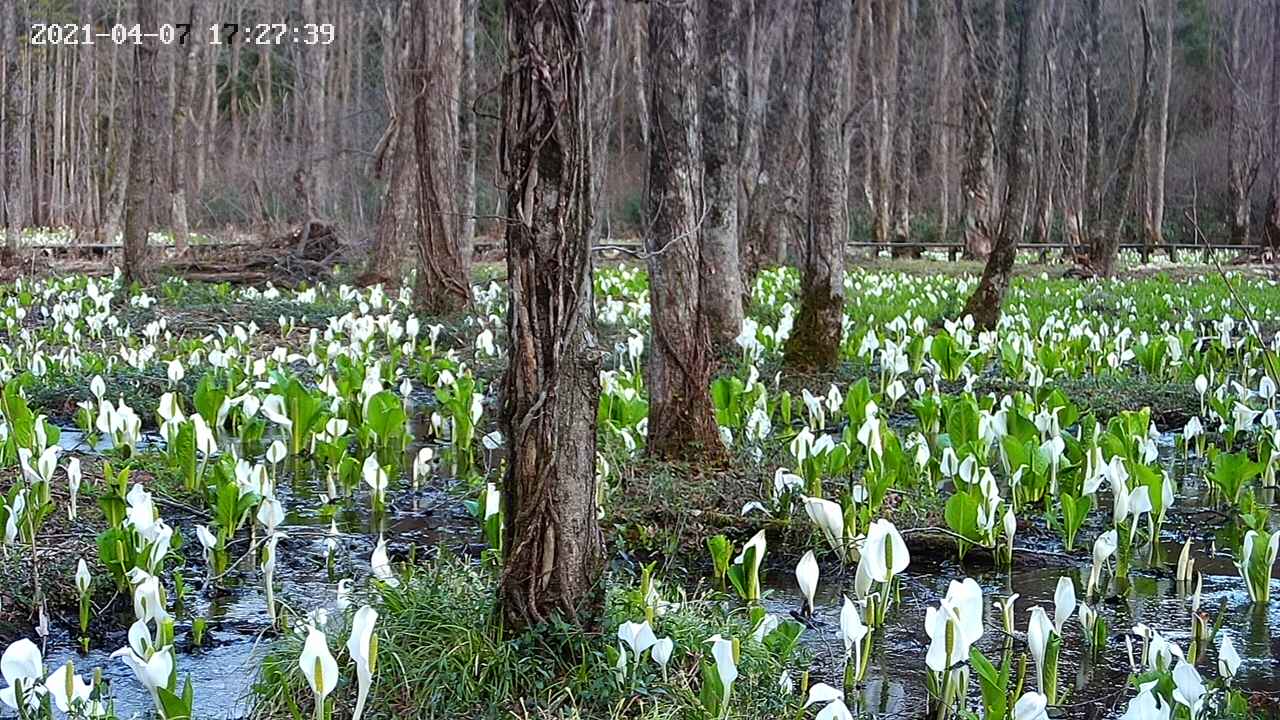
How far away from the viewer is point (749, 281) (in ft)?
44.7

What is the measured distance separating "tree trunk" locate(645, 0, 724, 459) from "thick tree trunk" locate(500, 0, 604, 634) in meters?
2.25

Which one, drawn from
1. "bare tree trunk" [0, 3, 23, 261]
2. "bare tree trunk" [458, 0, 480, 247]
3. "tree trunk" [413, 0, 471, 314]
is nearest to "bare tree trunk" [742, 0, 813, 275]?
"bare tree trunk" [458, 0, 480, 247]

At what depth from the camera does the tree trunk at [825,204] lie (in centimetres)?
812

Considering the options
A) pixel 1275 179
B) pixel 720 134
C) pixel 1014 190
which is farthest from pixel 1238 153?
pixel 720 134

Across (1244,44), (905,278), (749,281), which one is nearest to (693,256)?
(749,281)

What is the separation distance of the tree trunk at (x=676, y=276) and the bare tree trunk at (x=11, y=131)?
943 cm

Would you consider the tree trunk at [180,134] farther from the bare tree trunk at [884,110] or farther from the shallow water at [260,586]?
the shallow water at [260,586]

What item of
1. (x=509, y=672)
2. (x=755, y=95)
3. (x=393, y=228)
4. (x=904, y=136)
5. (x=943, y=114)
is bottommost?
(x=509, y=672)

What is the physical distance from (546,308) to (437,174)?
861cm

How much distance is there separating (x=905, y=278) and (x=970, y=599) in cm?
1414

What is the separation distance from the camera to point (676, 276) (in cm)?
568

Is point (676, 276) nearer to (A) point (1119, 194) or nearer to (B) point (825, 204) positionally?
(B) point (825, 204)

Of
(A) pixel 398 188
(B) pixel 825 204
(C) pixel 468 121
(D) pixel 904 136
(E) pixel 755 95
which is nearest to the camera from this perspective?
(B) pixel 825 204

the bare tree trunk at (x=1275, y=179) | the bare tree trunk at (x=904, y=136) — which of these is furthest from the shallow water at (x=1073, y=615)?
the bare tree trunk at (x=904, y=136)
